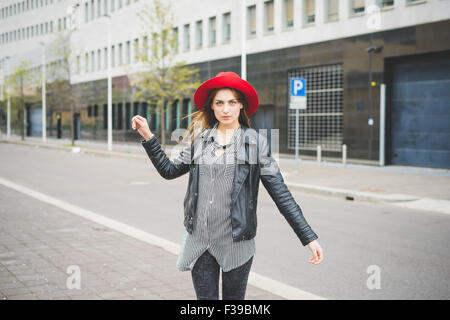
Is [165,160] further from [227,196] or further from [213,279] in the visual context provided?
[213,279]

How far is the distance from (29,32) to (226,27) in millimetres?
31822

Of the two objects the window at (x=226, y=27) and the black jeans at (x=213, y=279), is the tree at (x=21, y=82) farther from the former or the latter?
the black jeans at (x=213, y=279)

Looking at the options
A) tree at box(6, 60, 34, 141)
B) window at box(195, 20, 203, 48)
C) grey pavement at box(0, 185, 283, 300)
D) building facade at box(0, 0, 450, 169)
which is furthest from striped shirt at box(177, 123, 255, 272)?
tree at box(6, 60, 34, 141)

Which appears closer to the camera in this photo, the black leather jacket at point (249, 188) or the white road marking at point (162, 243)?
the black leather jacket at point (249, 188)

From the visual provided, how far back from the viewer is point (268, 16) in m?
28.3

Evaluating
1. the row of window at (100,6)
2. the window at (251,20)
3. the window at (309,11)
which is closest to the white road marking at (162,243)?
the window at (309,11)

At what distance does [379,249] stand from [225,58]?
25.3 m

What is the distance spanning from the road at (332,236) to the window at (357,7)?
11392mm

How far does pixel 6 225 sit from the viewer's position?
8.63m

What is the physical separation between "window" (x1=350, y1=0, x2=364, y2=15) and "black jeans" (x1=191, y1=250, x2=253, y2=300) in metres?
21.5

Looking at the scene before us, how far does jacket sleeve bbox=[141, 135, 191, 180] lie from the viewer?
329 cm

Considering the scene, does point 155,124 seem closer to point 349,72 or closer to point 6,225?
point 349,72

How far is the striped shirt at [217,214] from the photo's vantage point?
10.4 ft

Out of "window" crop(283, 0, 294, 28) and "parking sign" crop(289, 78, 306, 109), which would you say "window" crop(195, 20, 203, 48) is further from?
"parking sign" crop(289, 78, 306, 109)
